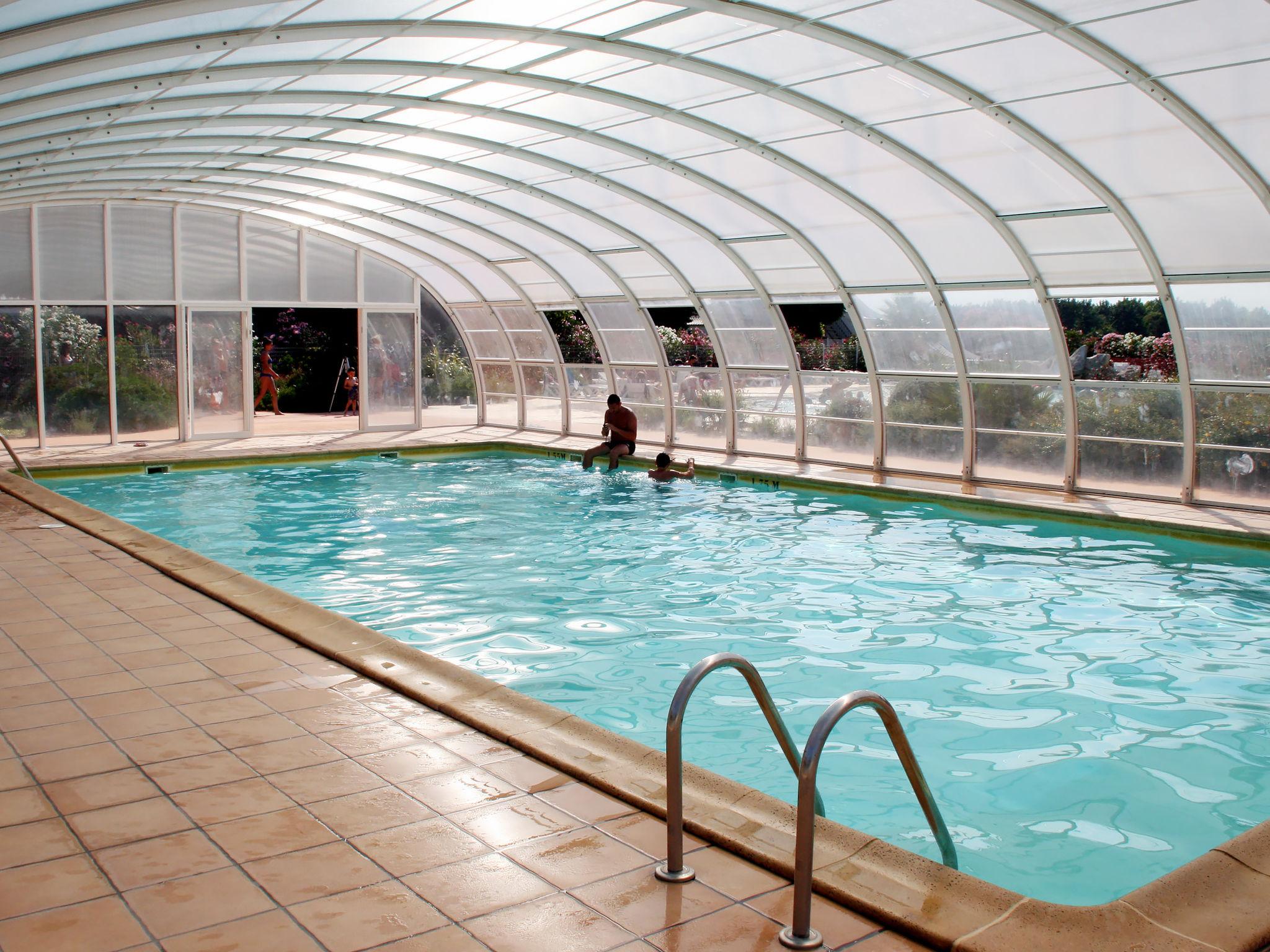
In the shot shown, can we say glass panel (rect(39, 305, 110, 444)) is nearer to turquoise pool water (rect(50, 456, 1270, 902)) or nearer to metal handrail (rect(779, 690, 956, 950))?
turquoise pool water (rect(50, 456, 1270, 902))

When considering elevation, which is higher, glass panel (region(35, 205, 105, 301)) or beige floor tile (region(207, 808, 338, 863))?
glass panel (region(35, 205, 105, 301))

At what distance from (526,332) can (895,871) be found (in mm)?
21198

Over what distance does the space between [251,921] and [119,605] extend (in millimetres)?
4929

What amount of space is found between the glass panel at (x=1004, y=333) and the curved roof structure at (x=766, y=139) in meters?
0.04

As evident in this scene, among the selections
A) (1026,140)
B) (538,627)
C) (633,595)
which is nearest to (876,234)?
(1026,140)

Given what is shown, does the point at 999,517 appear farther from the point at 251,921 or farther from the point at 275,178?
the point at 275,178

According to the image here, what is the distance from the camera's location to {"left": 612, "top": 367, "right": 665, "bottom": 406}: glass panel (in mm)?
21188

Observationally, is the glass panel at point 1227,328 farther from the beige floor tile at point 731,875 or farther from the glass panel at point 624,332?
the beige floor tile at point 731,875

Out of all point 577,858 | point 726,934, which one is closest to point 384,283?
point 577,858

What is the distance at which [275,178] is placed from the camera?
18.5 metres

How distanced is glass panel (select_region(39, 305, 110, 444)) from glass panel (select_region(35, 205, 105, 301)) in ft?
1.10

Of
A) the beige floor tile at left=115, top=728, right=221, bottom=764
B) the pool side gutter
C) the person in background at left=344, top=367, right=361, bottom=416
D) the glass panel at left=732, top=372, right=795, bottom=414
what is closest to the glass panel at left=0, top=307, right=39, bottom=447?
the person in background at left=344, top=367, right=361, bottom=416

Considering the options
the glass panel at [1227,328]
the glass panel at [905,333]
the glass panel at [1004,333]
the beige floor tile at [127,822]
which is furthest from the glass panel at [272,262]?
the beige floor tile at [127,822]

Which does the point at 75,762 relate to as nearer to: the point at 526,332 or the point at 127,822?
the point at 127,822
